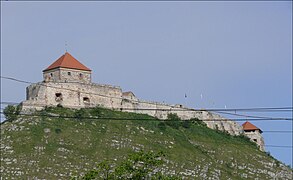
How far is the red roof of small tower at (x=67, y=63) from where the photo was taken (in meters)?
91.2

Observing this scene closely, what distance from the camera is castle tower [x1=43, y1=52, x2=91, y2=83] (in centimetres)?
8975

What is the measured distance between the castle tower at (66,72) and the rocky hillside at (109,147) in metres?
5.63

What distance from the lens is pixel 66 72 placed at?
→ 297 feet

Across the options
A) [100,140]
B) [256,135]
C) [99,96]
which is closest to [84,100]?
[99,96]

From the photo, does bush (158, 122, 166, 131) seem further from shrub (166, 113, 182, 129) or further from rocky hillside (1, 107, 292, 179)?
shrub (166, 113, 182, 129)

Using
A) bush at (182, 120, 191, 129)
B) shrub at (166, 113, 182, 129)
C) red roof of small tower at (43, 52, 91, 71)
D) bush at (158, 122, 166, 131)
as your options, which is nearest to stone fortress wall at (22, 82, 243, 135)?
shrub at (166, 113, 182, 129)

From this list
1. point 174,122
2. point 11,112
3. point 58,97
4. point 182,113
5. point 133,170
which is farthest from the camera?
point 182,113

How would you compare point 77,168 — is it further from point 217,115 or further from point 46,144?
point 217,115

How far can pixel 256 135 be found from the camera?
107 meters

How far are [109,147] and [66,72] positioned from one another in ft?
53.4

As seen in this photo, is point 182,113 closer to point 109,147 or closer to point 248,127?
point 248,127

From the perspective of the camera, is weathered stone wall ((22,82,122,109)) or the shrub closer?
weathered stone wall ((22,82,122,109))

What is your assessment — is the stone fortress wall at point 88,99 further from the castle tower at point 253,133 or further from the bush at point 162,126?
the castle tower at point 253,133

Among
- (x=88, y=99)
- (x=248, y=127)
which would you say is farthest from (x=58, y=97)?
(x=248, y=127)
